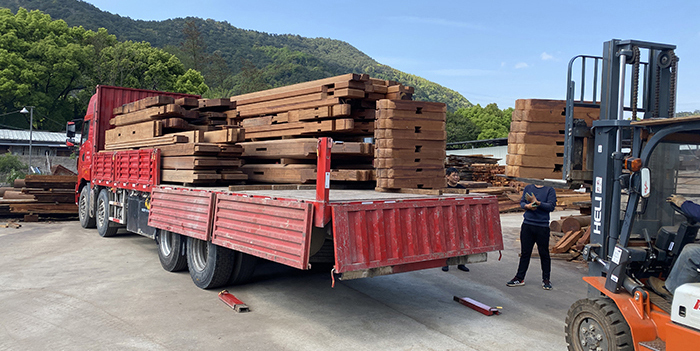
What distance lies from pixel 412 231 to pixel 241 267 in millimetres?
2727

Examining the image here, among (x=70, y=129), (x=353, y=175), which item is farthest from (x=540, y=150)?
(x=70, y=129)

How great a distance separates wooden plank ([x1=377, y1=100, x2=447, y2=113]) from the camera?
Result: 21.5 feet

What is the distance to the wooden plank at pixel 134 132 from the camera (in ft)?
31.0

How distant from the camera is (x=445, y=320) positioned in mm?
5707

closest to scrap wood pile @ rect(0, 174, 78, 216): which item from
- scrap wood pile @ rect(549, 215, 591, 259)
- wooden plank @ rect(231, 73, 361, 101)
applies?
wooden plank @ rect(231, 73, 361, 101)

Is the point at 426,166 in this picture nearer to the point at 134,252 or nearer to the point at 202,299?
the point at 202,299

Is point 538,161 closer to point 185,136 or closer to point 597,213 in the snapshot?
point 597,213

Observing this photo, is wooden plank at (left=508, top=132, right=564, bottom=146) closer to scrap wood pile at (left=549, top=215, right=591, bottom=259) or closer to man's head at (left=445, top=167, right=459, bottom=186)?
man's head at (left=445, top=167, right=459, bottom=186)

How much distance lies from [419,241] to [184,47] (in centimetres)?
7851

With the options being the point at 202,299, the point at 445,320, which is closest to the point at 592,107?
the point at 445,320

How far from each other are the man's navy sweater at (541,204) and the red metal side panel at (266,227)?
368cm

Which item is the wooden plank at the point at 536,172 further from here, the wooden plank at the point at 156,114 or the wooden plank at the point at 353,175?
the wooden plank at the point at 156,114

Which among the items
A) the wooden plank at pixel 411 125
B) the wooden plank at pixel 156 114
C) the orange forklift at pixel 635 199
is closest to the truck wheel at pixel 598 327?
the orange forklift at pixel 635 199

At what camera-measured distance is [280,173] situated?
787cm
